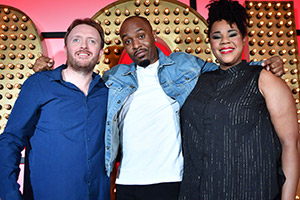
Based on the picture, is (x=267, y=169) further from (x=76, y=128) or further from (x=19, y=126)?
(x=19, y=126)

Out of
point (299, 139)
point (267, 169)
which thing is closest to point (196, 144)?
point (267, 169)

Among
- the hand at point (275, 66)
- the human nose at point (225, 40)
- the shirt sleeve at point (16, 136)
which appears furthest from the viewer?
the human nose at point (225, 40)

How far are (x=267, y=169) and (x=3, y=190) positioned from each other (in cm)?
164

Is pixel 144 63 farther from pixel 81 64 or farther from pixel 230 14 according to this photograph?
pixel 230 14

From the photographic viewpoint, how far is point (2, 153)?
1517 mm

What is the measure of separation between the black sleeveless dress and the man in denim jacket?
0.90ft

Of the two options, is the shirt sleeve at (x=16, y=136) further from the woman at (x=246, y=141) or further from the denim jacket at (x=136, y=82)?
the woman at (x=246, y=141)

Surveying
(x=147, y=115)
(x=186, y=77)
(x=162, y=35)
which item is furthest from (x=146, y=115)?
(x=162, y=35)

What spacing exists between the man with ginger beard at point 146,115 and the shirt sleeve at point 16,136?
1.52 ft

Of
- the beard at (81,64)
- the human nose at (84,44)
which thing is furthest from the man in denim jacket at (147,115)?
the human nose at (84,44)

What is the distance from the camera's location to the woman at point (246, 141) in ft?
4.90

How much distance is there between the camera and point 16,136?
1625 mm

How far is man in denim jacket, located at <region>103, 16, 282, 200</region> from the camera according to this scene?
1892mm

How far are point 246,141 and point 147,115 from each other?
2.66 feet
